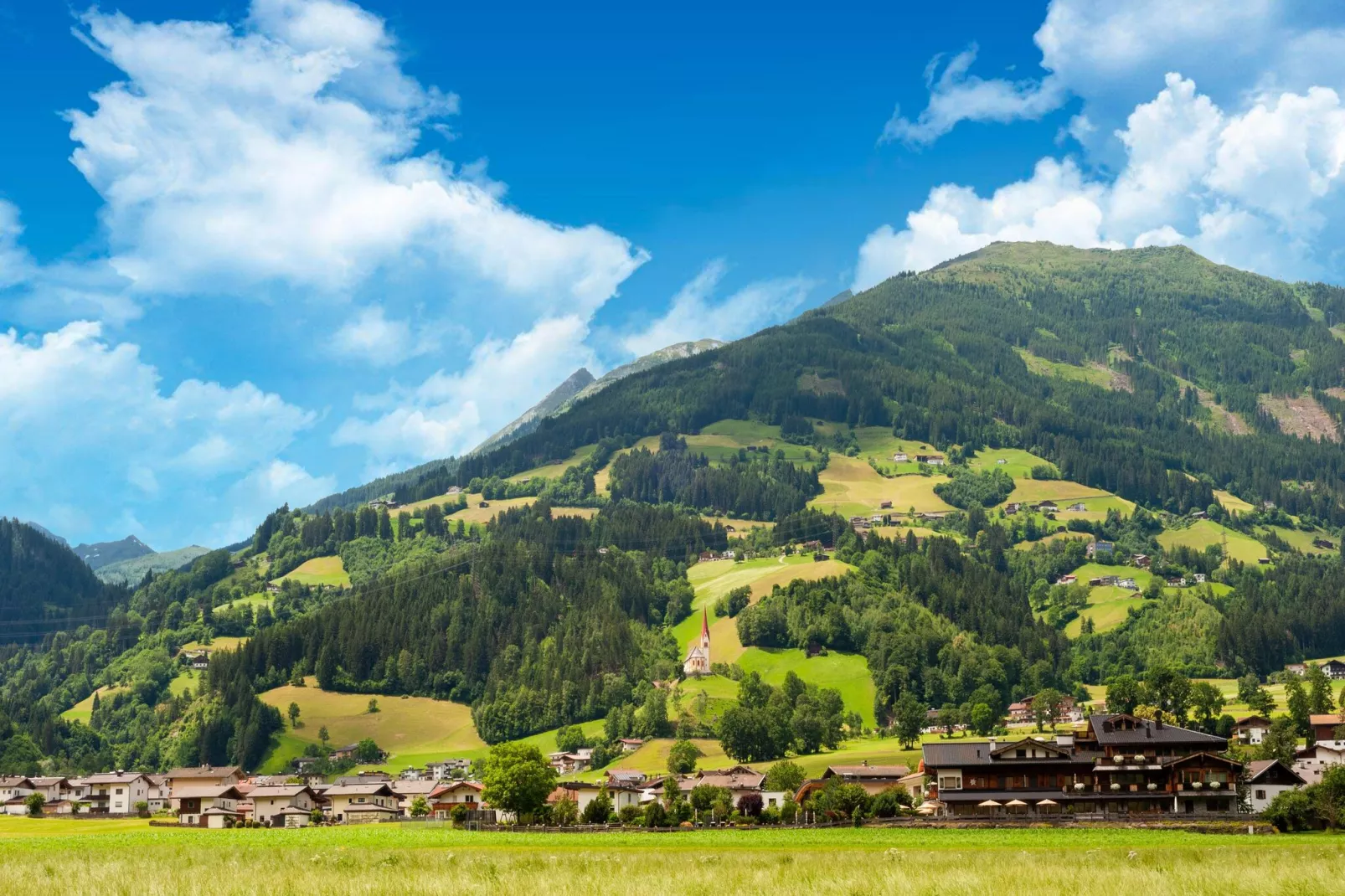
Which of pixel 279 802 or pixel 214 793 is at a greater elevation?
pixel 214 793

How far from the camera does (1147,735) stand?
403 feet

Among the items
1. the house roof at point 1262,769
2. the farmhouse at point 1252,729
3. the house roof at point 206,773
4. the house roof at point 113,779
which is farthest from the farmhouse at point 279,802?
the farmhouse at point 1252,729

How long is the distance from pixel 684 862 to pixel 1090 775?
67.5 meters

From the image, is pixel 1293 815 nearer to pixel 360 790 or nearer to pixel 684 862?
pixel 684 862

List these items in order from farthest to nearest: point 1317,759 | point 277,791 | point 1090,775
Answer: point 277,791
point 1317,759
point 1090,775

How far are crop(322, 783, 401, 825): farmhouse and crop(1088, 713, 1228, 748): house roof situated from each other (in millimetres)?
73792

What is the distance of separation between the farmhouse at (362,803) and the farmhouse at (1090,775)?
6101 centimetres

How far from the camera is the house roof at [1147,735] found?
12125 cm

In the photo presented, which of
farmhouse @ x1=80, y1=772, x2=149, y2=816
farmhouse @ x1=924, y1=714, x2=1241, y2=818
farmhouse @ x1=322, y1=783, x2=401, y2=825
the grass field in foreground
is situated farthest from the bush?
farmhouse @ x1=80, y1=772, x2=149, y2=816

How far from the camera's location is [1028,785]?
118 meters

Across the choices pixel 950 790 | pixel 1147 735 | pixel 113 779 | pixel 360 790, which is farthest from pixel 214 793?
pixel 1147 735

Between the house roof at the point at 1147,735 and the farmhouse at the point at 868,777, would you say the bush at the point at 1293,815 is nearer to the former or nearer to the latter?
the house roof at the point at 1147,735

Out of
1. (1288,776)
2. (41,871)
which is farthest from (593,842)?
(1288,776)

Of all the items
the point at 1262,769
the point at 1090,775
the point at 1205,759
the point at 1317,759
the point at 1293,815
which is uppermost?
the point at 1205,759
